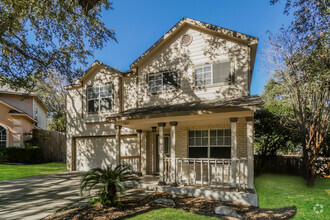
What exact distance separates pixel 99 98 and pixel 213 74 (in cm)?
709

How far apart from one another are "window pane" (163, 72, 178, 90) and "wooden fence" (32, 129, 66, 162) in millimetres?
13412

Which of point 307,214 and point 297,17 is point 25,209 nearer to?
point 307,214

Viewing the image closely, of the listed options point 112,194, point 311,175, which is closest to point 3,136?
Answer: point 112,194

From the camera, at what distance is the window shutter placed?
9.00 meters

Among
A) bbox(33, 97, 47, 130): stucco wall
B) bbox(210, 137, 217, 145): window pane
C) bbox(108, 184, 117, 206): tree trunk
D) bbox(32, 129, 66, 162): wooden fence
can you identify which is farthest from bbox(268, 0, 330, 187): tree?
bbox(33, 97, 47, 130): stucco wall

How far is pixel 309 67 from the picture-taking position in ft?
23.4

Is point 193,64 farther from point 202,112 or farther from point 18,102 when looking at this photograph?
point 18,102

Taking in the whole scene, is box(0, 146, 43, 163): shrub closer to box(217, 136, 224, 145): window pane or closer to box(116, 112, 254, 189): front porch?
box(116, 112, 254, 189): front porch

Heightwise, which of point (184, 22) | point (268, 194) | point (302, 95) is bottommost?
point (268, 194)

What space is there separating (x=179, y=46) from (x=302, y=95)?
6.52 metres

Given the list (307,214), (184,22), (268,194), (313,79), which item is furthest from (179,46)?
(307,214)

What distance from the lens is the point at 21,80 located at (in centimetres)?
925

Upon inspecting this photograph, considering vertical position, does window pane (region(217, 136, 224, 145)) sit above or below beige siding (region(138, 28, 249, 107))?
below

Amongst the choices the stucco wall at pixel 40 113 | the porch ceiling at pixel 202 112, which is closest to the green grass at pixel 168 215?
the porch ceiling at pixel 202 112
